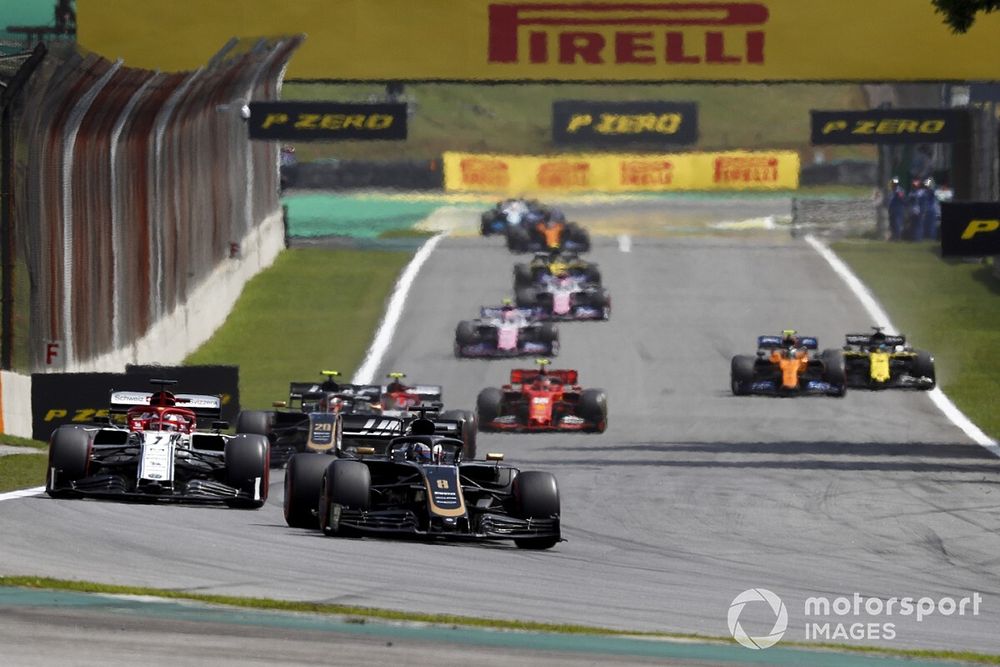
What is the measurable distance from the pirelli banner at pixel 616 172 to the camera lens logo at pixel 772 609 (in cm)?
5713

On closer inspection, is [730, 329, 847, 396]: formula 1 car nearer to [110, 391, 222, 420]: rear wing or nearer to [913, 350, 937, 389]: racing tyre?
[913, 350, 937, 389]: racing tyre

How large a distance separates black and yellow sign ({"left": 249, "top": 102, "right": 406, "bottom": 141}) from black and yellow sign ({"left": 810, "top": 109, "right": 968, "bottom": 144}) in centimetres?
878

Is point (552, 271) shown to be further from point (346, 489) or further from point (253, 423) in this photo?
point (346, 489)

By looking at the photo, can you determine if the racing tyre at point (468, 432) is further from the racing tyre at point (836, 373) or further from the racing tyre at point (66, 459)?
the racing tyre at point (836, 373)

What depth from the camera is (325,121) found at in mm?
41094

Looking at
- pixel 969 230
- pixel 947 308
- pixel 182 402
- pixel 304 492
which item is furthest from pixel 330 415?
pixel 947 308

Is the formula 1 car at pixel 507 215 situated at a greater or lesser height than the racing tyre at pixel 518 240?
greater

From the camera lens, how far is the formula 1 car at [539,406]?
3142cm

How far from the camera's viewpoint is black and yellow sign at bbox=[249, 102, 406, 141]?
134 ft

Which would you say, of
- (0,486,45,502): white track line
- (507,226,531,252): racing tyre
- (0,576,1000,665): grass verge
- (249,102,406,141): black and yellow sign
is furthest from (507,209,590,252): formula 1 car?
(0,576,1000,665): grass verge

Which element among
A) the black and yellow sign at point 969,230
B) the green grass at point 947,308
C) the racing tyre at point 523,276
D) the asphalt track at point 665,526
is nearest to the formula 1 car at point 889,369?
the asphalt track at point 665,526

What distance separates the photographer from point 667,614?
13.7 m

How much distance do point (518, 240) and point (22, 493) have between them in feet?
112

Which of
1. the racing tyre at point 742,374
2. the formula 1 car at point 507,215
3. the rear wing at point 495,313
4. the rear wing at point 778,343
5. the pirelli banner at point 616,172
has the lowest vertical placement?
the racing tyre at point 742,374
